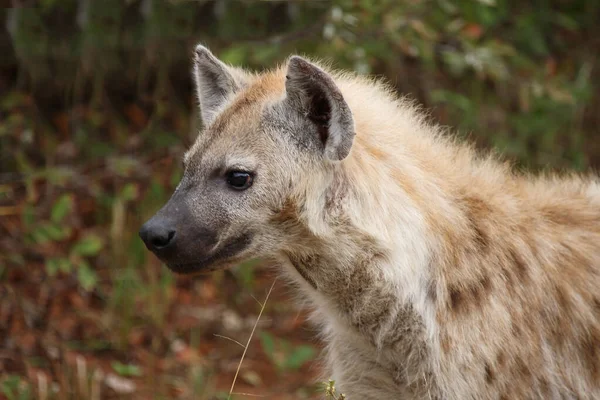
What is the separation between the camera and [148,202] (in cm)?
503

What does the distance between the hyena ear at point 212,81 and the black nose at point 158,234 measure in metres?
0.55

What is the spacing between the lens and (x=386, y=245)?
280 cm

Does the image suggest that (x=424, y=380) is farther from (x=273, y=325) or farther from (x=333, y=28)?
(x=273, y=325)

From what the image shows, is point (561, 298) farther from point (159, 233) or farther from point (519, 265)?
point (159, 233)

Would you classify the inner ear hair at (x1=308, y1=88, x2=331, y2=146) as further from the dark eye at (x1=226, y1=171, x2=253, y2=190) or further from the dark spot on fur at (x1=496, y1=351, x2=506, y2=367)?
the dark spot on fur at (x1=496, y1=351, x2=506, y2=367)

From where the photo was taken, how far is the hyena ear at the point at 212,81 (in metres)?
3.19

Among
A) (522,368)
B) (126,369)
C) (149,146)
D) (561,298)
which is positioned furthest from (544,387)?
(149,146)

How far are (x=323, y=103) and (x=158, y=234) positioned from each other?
646mm

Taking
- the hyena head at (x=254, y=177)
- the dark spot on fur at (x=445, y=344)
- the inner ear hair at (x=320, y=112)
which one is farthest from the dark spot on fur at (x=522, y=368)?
the inner ear hair at (x=320, y=112)

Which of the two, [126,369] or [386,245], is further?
[126,369]

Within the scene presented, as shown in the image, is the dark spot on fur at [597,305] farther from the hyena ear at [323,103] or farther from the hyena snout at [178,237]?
the hyena snout at [178,237]

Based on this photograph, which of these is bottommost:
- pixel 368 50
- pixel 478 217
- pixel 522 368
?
pixel 368 50

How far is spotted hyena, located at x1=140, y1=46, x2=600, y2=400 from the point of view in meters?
2.81

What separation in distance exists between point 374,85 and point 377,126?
1.00 ft
